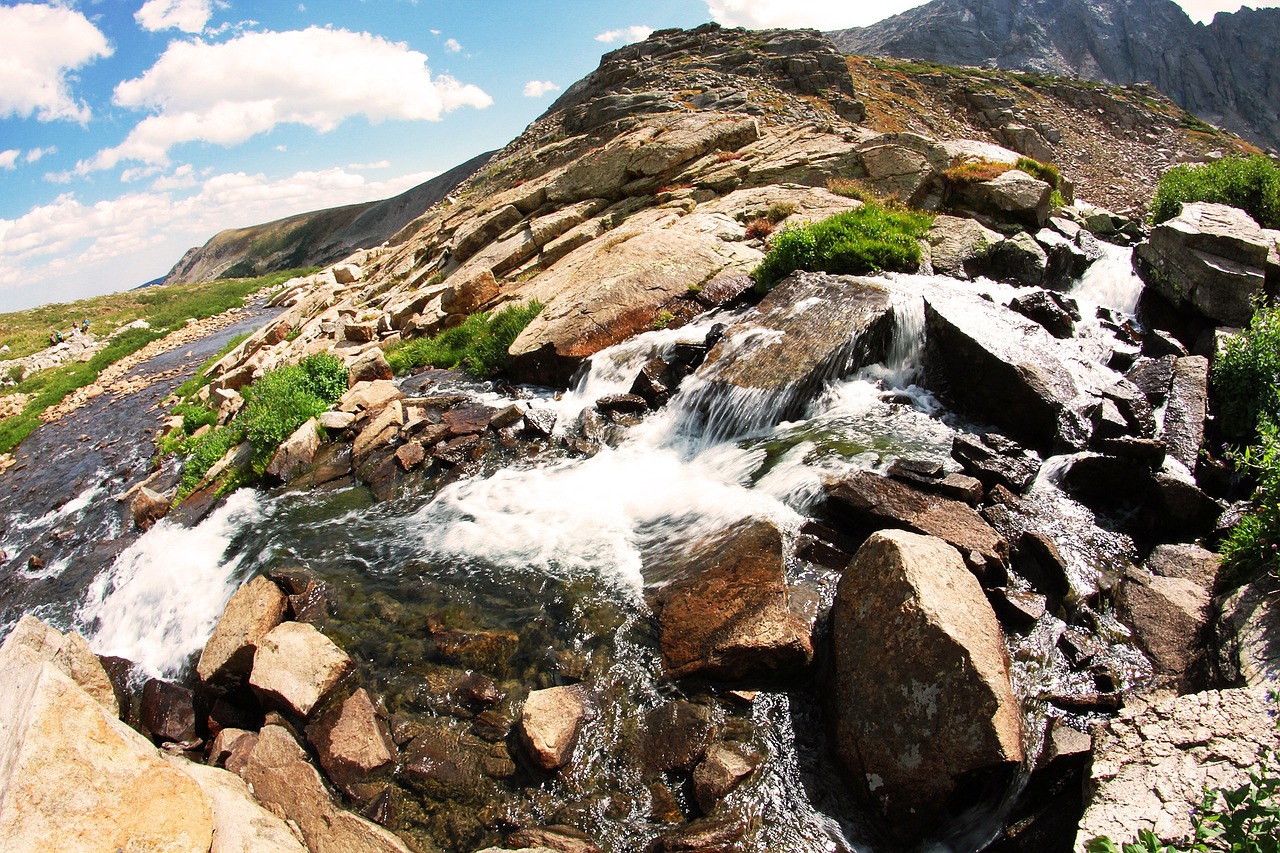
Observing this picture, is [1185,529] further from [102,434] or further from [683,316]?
[102,434]

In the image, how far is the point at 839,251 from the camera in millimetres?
14586

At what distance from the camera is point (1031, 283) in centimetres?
1577

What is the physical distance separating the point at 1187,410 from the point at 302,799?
1299cm

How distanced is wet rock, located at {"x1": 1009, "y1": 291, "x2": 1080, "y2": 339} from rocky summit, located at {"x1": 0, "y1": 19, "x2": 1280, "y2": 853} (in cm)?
11

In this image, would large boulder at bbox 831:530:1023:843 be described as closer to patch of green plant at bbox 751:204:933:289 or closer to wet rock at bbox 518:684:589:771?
wet rock at bbox 518:684:589:771

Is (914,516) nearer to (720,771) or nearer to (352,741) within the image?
(720,771)

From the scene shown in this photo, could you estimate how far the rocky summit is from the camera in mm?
4879

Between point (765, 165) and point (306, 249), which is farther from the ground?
point (306, 249)

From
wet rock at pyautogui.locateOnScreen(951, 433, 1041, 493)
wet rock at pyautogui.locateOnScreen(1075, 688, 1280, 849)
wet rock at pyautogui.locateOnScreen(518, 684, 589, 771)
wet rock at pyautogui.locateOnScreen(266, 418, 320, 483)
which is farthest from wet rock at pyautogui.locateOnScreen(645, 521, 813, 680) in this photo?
wet rock at pyautogui.locateOnScreen(266, 418, 320, 483)

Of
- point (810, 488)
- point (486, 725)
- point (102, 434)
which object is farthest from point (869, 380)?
point (102, 434)

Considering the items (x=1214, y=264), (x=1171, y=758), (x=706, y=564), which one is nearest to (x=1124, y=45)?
(x=1214, y=264)

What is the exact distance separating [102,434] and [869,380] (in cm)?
2694

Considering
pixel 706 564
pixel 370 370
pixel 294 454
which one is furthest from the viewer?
pixel 370 370

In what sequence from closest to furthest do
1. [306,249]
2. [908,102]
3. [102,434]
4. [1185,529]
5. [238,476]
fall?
[1185,529], [238,476], [102,434], [908,102], [306,249]
